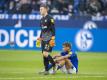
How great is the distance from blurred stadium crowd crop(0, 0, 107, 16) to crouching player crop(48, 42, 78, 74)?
1236 cm

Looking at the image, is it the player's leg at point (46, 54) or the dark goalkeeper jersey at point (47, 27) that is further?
the dark goalkeeper jersey at point (47, 27)

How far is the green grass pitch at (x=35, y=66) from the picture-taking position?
1527 centimetres

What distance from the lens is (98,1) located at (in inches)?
1150

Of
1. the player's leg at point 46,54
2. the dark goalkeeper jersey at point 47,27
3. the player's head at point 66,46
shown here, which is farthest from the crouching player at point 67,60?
the dark goalkeeper jersey at point 47,27

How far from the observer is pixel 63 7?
29.2 m

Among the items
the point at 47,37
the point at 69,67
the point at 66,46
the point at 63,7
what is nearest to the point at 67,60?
the point at 69,67

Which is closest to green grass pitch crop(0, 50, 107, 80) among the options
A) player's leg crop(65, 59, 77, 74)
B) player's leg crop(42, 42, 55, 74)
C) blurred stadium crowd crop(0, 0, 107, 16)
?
player's leg crop(65, 59, 77, 74)

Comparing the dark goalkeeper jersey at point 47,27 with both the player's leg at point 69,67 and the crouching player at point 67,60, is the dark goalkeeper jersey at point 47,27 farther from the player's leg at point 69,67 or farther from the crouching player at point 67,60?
the player's leg at point 69,67

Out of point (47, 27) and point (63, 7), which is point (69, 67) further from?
point (63, 7)

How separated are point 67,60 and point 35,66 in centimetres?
363

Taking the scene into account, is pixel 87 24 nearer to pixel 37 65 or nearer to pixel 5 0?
pixel 5 0

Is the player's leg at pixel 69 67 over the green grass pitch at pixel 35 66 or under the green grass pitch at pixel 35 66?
over

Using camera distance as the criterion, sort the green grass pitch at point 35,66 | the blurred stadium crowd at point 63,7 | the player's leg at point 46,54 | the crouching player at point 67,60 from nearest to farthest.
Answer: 1. the green grass pitch at point 35,66
2. the player's leg at point 46,54
3. the crouching player at point 67,60
4. the blurred stadium crowd at point 63,7

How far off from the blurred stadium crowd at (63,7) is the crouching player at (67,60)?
40.6ft
